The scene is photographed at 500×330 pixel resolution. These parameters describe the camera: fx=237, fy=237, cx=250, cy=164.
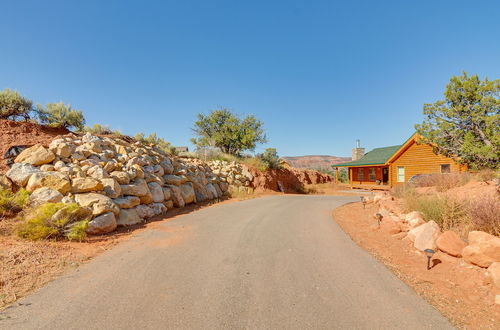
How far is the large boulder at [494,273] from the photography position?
12.4ft

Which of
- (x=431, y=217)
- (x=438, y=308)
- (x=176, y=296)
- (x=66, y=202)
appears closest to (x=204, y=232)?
(x=176, y=296)

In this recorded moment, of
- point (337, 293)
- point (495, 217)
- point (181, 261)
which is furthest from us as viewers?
point (495, 217)

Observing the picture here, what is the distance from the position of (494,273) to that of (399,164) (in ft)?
71.4

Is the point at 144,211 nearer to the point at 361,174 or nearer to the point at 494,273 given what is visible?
the point at 494,273

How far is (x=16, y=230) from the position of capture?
5555mm

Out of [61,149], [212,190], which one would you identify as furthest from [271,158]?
[61,149]

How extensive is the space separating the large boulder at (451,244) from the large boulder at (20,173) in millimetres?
10900

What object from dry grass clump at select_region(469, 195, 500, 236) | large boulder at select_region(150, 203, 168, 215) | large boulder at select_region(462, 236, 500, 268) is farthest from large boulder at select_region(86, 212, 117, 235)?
dry grass clump at select_region(469, 195, 500, 236)

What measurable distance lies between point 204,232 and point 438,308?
5.32 meters

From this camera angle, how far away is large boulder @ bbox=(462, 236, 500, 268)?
4.19 metres

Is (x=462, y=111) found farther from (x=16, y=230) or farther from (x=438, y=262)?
(x=16, y=230)

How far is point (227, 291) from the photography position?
3623 millimetres

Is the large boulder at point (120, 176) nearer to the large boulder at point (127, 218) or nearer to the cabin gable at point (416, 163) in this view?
the large boulder at point (127, 218)

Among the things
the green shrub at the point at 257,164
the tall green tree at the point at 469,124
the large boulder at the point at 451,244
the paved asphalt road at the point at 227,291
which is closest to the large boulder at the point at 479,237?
the large boulder at the point at 451,244
